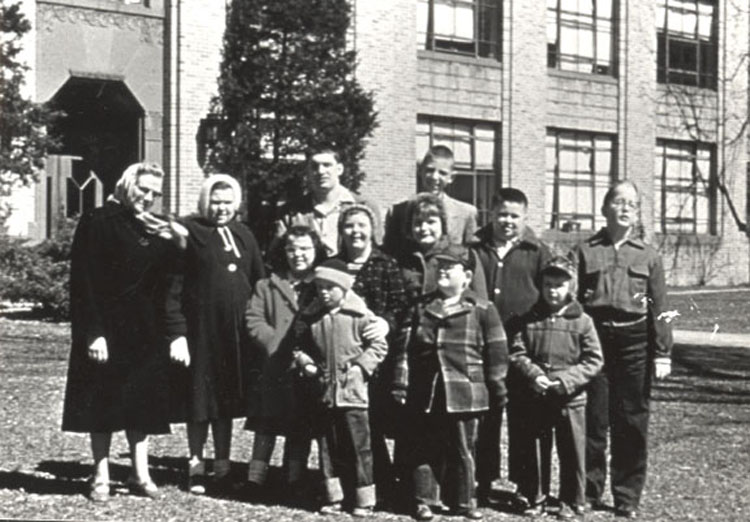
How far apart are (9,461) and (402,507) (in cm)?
296

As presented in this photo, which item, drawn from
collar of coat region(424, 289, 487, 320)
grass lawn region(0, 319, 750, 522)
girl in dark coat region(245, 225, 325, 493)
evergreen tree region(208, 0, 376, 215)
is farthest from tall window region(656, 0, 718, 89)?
collar of coat region(424, 289, 487, 320)

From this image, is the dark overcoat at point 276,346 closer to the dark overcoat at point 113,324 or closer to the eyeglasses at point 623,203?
the dark overcoat at point 113,324

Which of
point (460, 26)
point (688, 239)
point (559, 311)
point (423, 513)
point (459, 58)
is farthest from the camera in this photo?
point (688, 239)

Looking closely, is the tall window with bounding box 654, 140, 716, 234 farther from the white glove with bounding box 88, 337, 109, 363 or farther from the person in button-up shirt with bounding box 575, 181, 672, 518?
the white glove with bounding box 88, 337, 109, 363

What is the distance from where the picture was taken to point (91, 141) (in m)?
24.9

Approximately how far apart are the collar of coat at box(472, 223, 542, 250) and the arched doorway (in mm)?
16607

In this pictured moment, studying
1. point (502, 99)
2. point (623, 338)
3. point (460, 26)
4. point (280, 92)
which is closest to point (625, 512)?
point (623, 338)

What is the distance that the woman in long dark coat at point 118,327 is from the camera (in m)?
7.77

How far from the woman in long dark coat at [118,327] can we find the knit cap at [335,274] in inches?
37.3

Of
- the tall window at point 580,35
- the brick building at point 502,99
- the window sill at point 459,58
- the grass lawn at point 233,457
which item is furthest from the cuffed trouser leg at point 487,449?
the tall window at point 580,35

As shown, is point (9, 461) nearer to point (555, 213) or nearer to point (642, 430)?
point (642, 430)

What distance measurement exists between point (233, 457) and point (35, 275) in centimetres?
1020

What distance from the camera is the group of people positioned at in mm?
7613

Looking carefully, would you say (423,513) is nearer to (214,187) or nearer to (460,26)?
(214,187)
